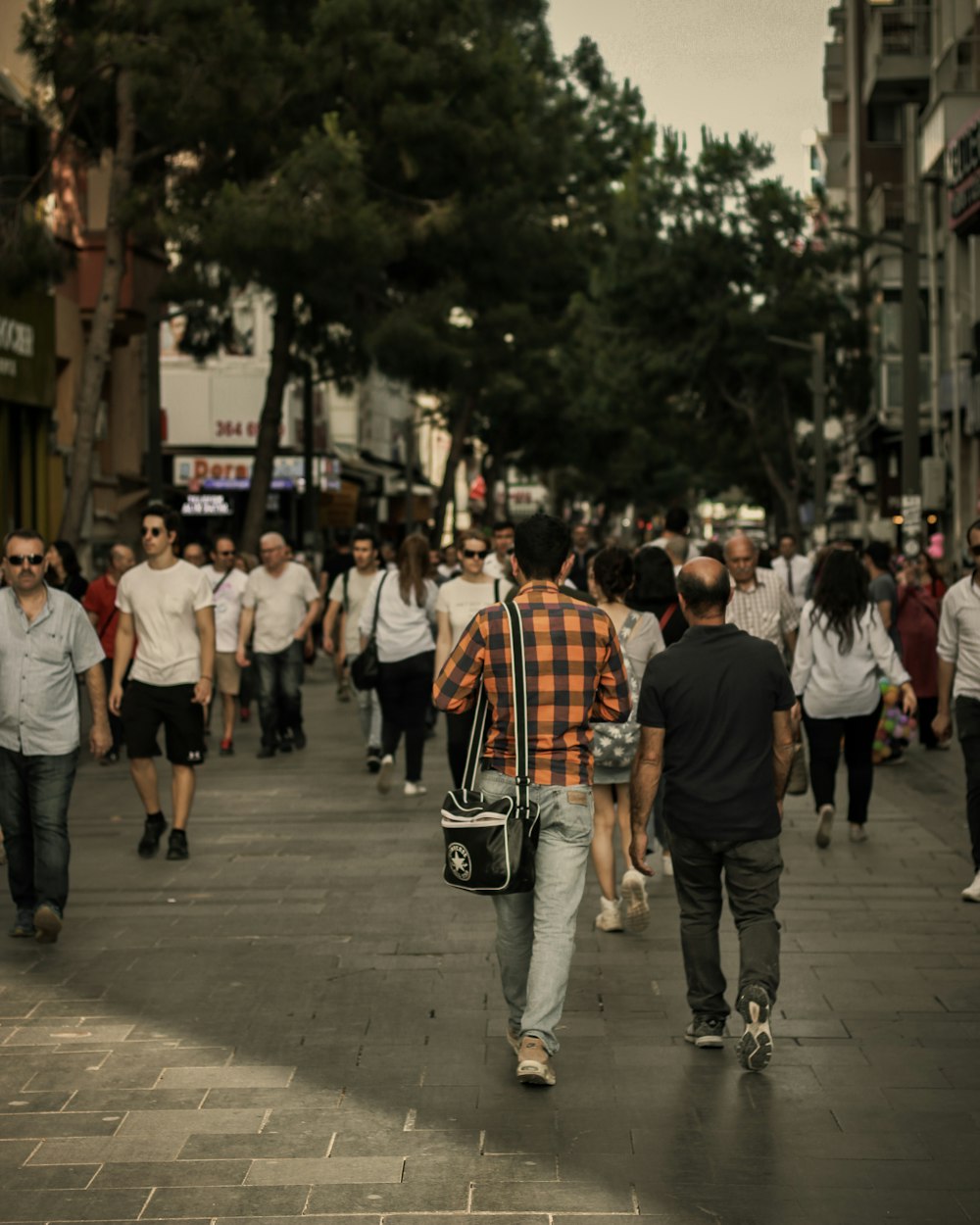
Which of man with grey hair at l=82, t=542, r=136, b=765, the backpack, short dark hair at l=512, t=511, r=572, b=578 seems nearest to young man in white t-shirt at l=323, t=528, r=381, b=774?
man with grey hair at l=82, t=542, r=136, b=765

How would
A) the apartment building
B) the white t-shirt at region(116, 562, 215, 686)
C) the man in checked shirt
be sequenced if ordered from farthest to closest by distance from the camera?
the apartment building, the white t-shirt at region(116, 562, 215, 686), the man in checked shirt

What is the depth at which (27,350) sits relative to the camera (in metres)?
26.8

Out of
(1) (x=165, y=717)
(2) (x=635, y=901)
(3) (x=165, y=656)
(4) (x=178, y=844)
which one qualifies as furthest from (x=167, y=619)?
(2) (x=635, y=901)

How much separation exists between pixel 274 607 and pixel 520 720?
34.5 feet

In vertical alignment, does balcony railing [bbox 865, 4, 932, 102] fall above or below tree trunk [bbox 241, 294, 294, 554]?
above

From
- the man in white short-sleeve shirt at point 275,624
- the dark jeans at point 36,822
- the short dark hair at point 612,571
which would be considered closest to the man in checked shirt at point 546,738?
the short dark hair at point 612,571

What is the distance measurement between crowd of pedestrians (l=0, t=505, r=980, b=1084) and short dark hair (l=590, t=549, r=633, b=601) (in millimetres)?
10

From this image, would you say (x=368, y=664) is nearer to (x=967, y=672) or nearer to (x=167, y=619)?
(x=167, y=619)

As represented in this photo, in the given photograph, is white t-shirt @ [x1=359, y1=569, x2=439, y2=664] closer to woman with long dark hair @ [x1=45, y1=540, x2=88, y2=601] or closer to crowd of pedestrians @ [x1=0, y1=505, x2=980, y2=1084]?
crowd of pedestrians @ [x1=0, y1=505, x2=980, y2=1084]

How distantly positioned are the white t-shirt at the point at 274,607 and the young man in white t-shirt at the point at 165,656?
5484mm

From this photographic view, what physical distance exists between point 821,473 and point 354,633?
111ft

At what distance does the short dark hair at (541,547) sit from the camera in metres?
6.65

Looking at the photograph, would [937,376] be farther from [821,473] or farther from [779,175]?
[779,175]

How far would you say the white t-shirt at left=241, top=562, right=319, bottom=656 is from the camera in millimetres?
16812
